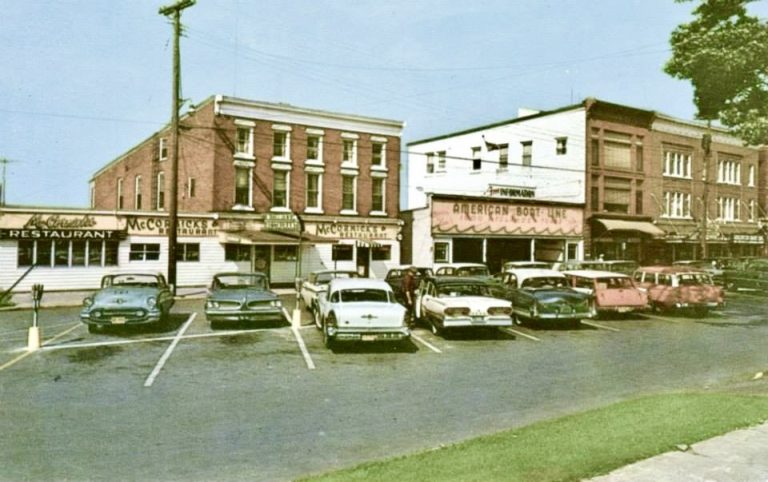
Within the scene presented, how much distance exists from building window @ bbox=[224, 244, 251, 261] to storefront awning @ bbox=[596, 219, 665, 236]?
75.3 feet

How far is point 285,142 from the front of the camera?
33250mm

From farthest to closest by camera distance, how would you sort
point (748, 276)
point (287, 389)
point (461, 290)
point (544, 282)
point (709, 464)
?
1. point (748, 276)
2. point (544, 282)
3. point (461, 290)
4. point (287, 389)
5. point (709, 464)

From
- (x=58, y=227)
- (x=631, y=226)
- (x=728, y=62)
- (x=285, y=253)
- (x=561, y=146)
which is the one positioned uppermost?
(x=561, y=146)

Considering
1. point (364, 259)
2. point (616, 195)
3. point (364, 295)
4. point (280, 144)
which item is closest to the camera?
point (364, 295)

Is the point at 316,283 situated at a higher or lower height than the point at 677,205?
lower

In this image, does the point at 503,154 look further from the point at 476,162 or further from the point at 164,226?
the point at 164,226

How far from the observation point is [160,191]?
124ft

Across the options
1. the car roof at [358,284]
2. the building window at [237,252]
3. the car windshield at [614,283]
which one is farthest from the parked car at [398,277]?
the building window at [237,252]

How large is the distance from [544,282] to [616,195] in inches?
979

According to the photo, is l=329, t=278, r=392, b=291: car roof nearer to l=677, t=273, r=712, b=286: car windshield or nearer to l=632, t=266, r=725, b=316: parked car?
l=632, t=266, r=725, b=316: parked car

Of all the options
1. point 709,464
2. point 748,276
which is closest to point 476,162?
point 748,276

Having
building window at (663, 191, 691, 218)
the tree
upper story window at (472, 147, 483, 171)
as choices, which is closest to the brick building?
upper story window at (472, 147, 483, 171)

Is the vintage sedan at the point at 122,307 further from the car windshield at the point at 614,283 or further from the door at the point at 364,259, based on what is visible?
the door at the point at 364,259

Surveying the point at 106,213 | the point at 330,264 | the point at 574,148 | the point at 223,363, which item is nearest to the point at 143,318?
the point at 223,363
